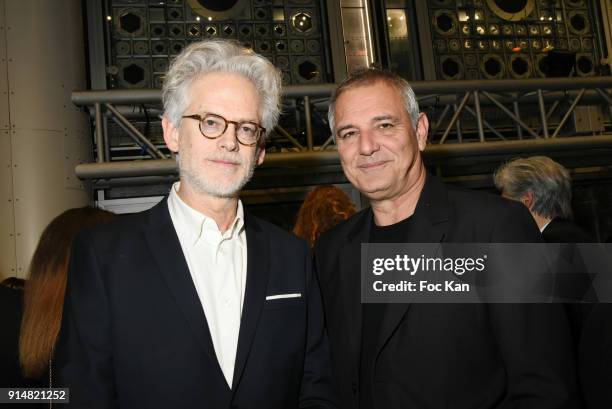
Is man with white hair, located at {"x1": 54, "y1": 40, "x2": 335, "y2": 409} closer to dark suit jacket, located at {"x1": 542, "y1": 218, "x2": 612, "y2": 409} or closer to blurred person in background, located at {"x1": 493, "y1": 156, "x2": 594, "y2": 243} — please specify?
dark suit jacket, located at {"x1": 542, "y1": 218, "x2": 612, "y2": 409}

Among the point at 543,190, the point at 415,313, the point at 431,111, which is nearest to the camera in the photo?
the point at 415,313

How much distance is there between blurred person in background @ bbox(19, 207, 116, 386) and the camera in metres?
1.82

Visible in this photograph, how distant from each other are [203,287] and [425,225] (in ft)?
2.43

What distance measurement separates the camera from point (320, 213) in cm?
316

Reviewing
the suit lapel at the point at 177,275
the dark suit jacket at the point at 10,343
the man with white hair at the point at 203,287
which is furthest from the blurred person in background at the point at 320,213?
the suit lapel at the point at 177,275

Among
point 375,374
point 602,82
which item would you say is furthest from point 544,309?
point 602,82

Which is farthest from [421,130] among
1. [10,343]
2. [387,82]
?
[10,343]

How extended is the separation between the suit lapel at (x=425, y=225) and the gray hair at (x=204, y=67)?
66cm

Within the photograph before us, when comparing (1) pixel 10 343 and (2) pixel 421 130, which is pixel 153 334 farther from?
(2) pixel 421 130

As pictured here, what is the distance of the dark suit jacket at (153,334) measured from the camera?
122 cm

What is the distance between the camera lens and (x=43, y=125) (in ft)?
13.2

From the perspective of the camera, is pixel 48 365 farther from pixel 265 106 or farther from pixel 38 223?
pixel 38 223

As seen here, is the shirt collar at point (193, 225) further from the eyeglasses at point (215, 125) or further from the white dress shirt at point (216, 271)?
the eyeglasses at point (215, 125)

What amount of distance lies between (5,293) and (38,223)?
7.45ft
